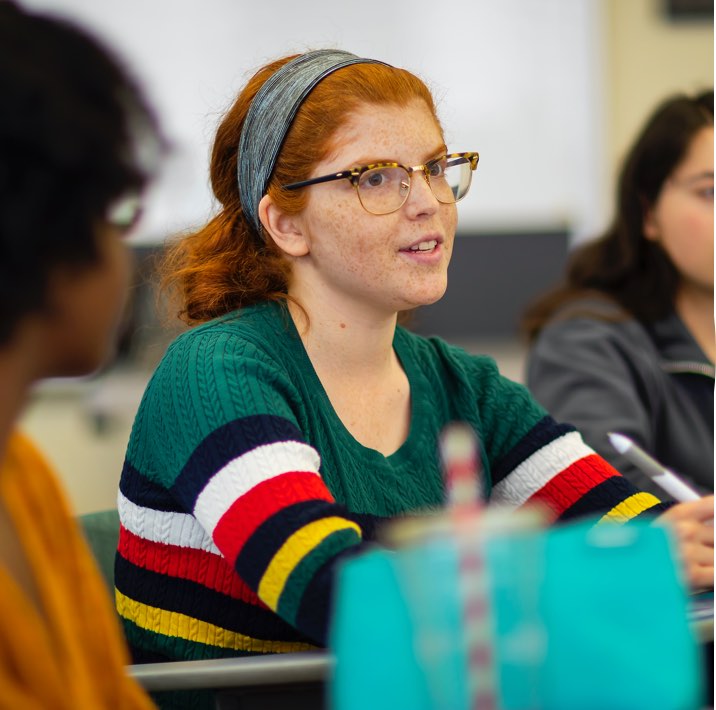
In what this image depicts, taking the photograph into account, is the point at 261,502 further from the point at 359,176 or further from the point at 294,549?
the point at 359,176

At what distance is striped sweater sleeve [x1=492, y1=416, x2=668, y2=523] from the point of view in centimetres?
139

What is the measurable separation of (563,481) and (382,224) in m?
0.42

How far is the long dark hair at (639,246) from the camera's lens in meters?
2.03

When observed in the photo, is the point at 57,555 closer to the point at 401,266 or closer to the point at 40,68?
the point at 40,68

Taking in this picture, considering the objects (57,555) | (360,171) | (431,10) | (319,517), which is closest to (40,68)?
(57,555)

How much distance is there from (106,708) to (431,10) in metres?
4.87

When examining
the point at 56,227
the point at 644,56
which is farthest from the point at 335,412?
the point at 644,56

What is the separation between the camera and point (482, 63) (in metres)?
5.36

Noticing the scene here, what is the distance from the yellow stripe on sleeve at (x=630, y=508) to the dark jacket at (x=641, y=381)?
46 centimetres

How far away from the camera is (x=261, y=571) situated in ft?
3.44

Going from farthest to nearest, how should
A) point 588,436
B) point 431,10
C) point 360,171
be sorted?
point 431,10 → point 588,436 → point 360,171

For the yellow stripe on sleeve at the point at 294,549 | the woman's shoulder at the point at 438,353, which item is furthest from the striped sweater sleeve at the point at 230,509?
the woman's shoulder at the point at 438,353

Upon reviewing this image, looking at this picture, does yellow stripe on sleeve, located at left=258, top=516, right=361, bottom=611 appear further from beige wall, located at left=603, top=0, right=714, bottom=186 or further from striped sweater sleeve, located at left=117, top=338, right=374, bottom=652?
beige wall, located at left=603, top=0, right=714, bottom=186

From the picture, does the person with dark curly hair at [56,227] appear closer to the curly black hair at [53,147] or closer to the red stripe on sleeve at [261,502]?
the curly black hair at [53,147]
